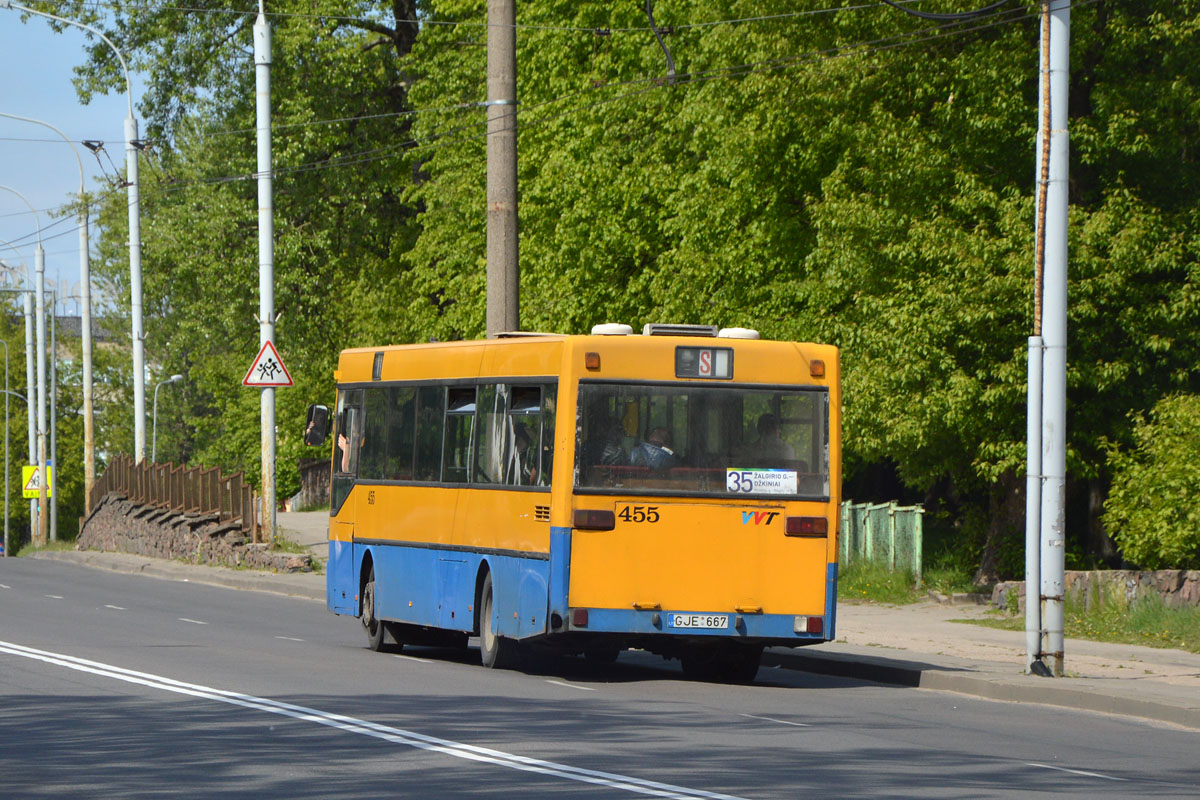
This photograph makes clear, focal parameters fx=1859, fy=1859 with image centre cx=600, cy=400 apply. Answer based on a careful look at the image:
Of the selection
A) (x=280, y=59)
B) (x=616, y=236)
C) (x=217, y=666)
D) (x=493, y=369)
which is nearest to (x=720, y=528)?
(x=493, y=369)

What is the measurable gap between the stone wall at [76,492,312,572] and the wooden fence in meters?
0.18

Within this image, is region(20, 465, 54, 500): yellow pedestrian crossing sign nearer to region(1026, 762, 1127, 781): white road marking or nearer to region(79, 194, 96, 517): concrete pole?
region(79, 194, 96, 517): concrete pole

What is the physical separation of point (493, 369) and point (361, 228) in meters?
30.5

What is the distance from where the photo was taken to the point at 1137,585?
21141 mm

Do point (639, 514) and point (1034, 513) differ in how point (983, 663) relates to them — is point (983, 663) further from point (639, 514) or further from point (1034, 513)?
point (639, 514)

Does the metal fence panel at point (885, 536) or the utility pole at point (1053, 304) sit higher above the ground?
the utility pole at point (1053, 304)

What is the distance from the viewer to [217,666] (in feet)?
53.0

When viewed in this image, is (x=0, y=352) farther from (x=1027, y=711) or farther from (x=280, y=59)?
(x=1027, y=711)

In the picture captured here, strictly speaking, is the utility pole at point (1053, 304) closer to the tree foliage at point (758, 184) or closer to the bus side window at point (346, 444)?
the tree foliage at point (758, 184)

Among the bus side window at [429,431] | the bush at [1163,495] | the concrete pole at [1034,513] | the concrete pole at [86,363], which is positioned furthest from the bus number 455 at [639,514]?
the concrete pole at [86,363]

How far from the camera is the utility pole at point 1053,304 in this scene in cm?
1630

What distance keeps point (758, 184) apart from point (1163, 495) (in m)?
9.92

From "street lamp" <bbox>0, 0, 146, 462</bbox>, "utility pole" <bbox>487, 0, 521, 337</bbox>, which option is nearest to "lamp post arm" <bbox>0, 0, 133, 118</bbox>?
"street lamp" <bbox>0, 0, 146, 462</bbox>

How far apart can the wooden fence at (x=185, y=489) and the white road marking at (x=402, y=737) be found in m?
18.9
